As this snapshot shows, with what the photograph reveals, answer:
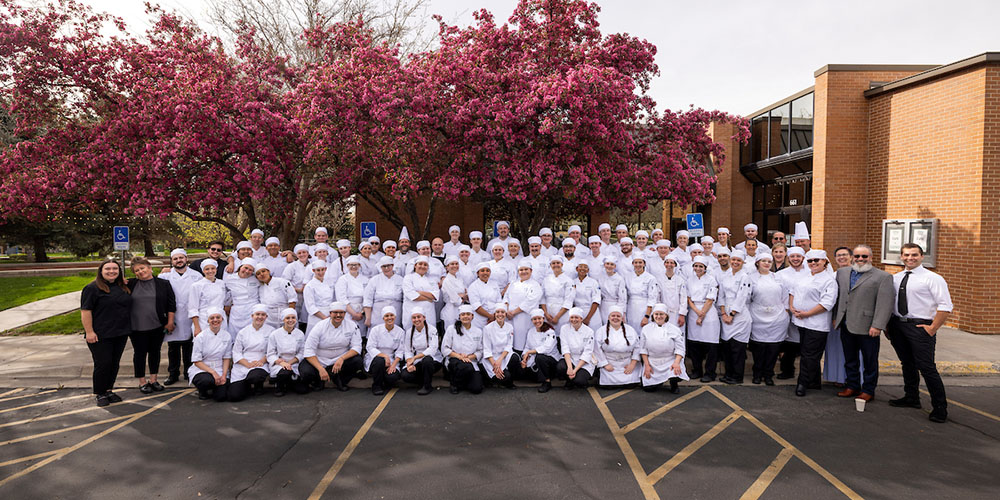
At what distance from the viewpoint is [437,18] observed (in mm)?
11023

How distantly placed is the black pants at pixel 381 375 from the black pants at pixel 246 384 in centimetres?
138

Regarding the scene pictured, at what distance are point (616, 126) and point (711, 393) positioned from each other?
515cm

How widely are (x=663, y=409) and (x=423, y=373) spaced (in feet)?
10.1

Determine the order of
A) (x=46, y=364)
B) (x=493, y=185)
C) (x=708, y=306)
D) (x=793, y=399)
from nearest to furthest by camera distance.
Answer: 1. (x=793, y=399)
2. (x=708, y=306)
3. (x=46, y=364)
4. (x=493, y=185)

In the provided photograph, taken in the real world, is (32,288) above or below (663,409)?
above

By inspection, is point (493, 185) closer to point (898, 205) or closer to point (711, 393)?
point (711, 393)

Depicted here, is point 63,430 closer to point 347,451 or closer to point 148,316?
point 148,316

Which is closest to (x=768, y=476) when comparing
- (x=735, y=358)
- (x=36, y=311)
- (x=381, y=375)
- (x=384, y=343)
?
(x=735, y=358)

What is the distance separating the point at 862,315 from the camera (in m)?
6.29

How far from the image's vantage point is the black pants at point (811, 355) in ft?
22.0

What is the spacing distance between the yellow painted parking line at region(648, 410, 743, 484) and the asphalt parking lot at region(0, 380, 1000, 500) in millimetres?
19

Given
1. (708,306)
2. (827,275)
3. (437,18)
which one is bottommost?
(708,306)

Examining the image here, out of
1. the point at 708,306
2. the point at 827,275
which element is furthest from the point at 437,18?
the point at 827,275

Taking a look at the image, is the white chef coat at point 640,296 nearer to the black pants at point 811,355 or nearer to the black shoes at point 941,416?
the black pants at point 811,355
